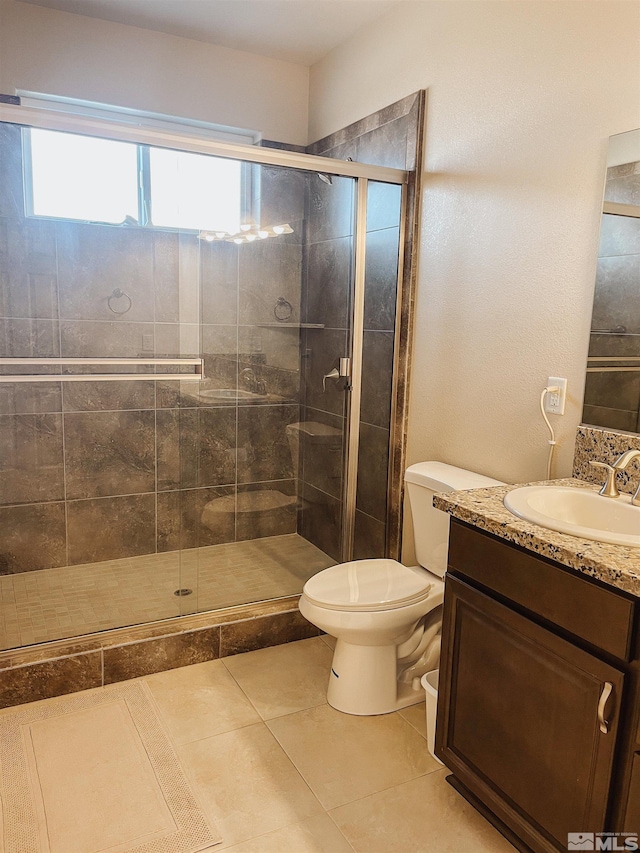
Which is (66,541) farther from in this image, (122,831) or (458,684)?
(458,684)

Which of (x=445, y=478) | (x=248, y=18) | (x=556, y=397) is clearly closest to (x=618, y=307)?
(x=556, y=397)

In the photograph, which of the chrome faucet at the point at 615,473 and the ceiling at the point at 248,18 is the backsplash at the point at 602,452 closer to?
the chrome faucet at the point at 615,473

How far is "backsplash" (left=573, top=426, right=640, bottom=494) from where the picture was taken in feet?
5.91

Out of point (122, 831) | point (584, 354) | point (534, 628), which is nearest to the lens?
point (534, 628)

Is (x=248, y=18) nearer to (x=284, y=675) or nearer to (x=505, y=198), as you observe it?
(x=505, y=198)

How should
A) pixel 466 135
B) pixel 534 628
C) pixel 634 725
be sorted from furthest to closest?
pixel 466 135
pixel 534 628
pixel 634 725

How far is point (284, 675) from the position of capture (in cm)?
246

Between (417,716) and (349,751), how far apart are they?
309mm

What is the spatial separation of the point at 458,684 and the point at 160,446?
5.30ft

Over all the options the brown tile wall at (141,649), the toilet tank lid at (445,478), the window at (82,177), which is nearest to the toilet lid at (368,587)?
the toilet tank lid at (445,478)

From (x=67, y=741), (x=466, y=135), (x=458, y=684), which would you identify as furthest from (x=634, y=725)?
(x=466, y=135)

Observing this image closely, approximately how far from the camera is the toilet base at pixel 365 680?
2.21 meters

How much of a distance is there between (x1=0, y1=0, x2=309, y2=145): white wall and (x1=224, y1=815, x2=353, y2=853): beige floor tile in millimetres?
2988

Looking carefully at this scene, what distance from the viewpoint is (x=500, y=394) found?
2.29 meters
